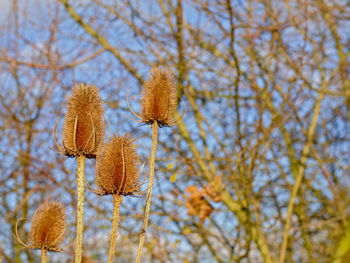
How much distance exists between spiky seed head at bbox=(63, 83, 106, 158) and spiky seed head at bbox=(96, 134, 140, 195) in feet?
0.11

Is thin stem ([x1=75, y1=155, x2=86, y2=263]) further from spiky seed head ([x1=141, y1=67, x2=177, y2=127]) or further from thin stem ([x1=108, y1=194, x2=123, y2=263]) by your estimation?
spiky seed head ([x1=141, y1=67, x2=177, y2=127])

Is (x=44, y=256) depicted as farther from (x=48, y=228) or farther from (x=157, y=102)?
(x=157, y=102)

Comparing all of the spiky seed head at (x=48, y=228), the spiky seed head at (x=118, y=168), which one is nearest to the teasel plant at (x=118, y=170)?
the spiky seed head at (x=118, y=168)

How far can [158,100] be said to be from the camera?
120 cm

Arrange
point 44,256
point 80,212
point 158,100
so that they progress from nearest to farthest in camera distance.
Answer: point 80,212 → point 44,256 → point 158,100

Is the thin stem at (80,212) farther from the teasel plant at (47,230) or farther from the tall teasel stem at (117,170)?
the teasel plant at (47,230)

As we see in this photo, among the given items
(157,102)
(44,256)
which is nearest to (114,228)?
(44,256)

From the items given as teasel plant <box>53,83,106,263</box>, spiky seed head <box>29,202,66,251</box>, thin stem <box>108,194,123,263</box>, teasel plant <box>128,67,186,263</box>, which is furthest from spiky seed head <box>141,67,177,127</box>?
spiky seed head <box>29,202,66,251</box>

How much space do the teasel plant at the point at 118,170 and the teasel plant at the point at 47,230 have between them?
161 mm

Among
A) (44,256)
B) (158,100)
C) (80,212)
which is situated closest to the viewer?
(80,212)

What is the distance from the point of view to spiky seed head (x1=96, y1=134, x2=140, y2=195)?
42.6 inches

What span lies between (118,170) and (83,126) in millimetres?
149

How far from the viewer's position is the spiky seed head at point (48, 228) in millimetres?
1133

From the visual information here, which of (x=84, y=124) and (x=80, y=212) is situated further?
(x=84, y=124)
